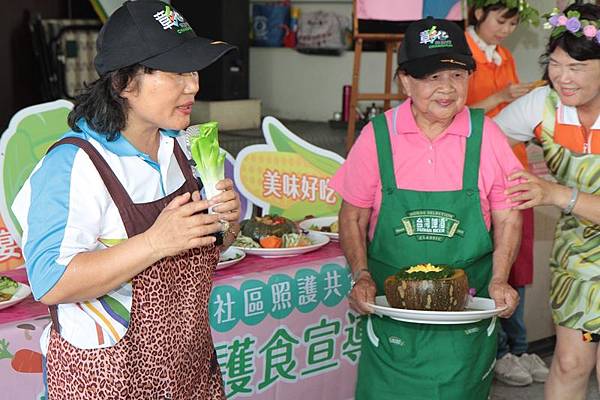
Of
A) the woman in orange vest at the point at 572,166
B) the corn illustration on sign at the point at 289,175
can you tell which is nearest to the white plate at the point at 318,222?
the corn illustration on sign at the point at 289,175

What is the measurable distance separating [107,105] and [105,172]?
0.15 metres

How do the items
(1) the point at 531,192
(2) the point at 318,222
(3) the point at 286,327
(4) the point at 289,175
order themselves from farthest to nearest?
(4) the point at 289,175 < (2) the point at 318,222 < (3) the point at 286,327 < (1) the point at 531,192

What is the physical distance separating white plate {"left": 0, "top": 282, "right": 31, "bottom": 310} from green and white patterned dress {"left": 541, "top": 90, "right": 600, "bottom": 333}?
5.70 ft

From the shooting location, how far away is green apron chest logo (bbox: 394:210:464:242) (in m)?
2.76

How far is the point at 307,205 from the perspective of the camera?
4188 mm

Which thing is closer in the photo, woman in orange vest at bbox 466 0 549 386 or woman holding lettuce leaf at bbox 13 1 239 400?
woman holding lettuce leaf at bbox 13 1 239 400

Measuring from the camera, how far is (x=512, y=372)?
4383 mm

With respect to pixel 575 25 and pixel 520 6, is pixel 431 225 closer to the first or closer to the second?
pixel 575 25

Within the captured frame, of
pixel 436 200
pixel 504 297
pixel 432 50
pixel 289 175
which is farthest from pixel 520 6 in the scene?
pixel 504 297

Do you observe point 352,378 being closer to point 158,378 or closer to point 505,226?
point 505,226

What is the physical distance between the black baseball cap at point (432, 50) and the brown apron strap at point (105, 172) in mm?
1142

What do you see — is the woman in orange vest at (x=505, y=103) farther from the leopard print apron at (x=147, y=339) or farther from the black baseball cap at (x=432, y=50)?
the leopard print apron at (x=147, y=339)

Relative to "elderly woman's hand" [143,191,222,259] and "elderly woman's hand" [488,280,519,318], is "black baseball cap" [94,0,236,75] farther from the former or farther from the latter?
"elderly woman's hand" [488,280,519,318]

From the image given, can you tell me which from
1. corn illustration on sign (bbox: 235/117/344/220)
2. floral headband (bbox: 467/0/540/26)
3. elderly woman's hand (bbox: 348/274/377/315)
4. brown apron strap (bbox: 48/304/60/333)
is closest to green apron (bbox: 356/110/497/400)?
elderly woman's hand (bbox: 348/274/377/315)
